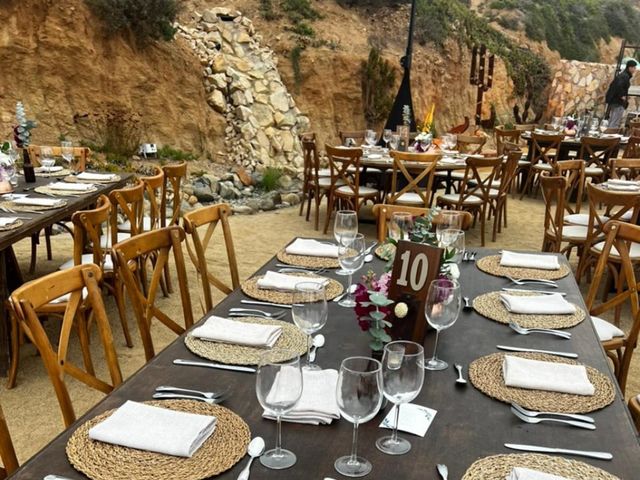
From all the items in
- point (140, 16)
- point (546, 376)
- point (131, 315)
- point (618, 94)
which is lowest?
point (131, 315)

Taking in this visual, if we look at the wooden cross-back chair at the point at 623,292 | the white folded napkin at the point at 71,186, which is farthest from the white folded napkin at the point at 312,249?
the white folded napkin at the point at 71,186

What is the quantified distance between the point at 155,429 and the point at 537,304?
1407 millimetres

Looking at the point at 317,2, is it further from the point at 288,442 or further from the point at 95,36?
the point at 288,442

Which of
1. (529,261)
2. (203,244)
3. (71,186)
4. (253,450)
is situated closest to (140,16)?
(71,186)

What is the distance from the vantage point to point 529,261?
258 cm

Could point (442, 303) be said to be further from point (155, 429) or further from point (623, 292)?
point (623, 292)

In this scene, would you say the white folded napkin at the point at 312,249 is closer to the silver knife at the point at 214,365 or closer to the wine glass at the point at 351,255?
the wine glass at the point at 351,255

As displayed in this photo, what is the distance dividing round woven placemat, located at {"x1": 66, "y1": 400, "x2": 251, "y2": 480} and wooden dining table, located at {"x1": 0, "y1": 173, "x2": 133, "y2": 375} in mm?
1930

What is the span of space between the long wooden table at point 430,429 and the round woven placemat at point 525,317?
0.13 metres

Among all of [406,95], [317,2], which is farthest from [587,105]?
[406,95]

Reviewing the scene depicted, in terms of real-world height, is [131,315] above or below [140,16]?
below

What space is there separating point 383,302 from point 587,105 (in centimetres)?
1914

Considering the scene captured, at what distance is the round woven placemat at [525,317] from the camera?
1.93 m

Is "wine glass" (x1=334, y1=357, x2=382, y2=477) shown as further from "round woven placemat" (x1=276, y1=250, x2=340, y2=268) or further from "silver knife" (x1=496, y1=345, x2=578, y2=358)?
"round woven placemat" (x1=276, y1=250, x2=340, y2=268)
